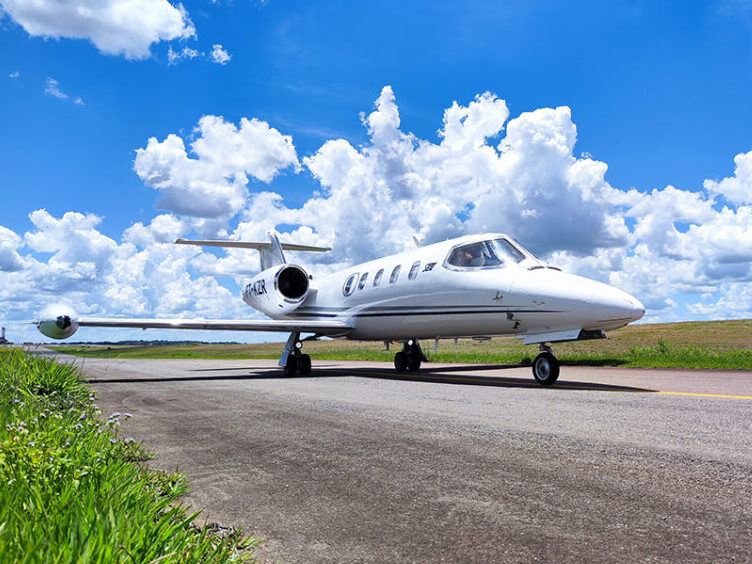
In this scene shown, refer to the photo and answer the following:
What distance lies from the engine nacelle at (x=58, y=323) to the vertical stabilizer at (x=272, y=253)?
32.2 feet

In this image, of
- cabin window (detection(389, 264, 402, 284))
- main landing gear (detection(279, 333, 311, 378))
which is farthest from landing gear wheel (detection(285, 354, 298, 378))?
cabin window (detection(389, 264, 402, 284))

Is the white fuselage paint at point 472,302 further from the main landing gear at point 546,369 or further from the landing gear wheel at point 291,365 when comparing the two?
the landing gear wheel at point 291,365

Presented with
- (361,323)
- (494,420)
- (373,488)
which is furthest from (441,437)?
(361,323)

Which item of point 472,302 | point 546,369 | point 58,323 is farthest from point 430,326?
point 58,323

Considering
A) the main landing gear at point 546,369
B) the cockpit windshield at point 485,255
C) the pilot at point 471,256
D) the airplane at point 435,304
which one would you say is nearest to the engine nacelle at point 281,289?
the airplane at point 435,304

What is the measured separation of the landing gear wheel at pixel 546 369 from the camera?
1055 cm

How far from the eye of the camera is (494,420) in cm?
616

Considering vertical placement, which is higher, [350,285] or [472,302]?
[350,285]

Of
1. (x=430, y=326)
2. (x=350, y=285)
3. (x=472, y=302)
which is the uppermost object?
(x=350, y=285)

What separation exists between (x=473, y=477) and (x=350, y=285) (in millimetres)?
14150

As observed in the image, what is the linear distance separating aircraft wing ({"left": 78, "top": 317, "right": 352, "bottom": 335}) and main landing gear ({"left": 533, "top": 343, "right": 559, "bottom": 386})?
741 cm

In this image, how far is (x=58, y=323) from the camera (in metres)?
14.2

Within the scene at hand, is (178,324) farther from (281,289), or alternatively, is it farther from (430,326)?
(430,326)

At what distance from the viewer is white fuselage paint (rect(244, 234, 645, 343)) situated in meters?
10.1
